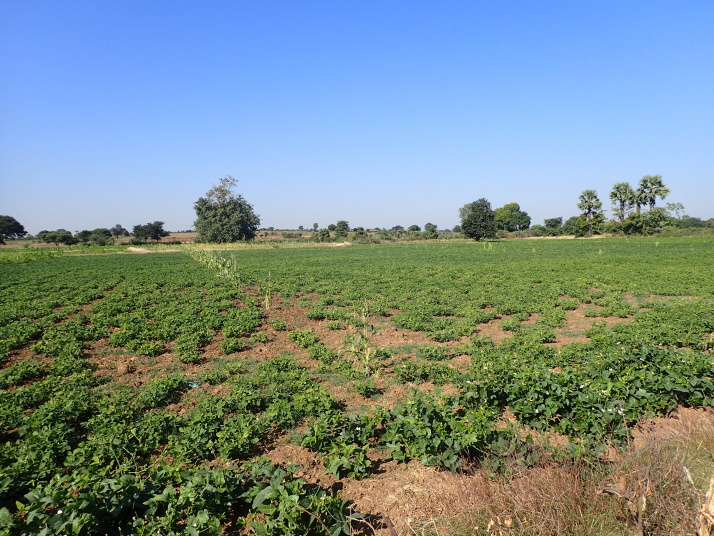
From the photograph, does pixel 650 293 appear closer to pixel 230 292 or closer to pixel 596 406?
pixel 596 406

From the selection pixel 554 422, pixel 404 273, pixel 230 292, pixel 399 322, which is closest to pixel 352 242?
pixel 404 273

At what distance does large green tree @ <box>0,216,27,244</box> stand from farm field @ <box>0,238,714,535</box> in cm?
13198

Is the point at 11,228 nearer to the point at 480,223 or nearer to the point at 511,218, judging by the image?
the point at 480,223

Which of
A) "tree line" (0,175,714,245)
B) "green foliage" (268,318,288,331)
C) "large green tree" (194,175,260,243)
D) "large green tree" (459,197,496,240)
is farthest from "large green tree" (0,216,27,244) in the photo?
"green foliage" (268,318,288,331)

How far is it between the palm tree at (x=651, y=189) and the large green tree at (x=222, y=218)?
83.5 metres

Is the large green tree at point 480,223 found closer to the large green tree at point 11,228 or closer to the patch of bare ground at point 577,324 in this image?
the patch of bare ground at point 577,324

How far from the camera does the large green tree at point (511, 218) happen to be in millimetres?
127250

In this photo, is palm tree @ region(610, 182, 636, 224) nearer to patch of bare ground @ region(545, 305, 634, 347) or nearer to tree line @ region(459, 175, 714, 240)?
tree line @ region(459, 175, 714, 240)

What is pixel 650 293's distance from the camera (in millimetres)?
15297

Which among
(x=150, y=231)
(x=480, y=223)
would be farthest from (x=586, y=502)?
(x=150, y=231)

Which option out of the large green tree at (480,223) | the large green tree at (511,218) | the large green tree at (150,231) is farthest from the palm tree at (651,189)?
the large green tree at (150,231)

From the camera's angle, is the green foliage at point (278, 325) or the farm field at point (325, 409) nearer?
the farm field at point (325, 409)

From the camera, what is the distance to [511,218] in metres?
132

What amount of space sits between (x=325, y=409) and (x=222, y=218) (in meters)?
Result: 79.9
